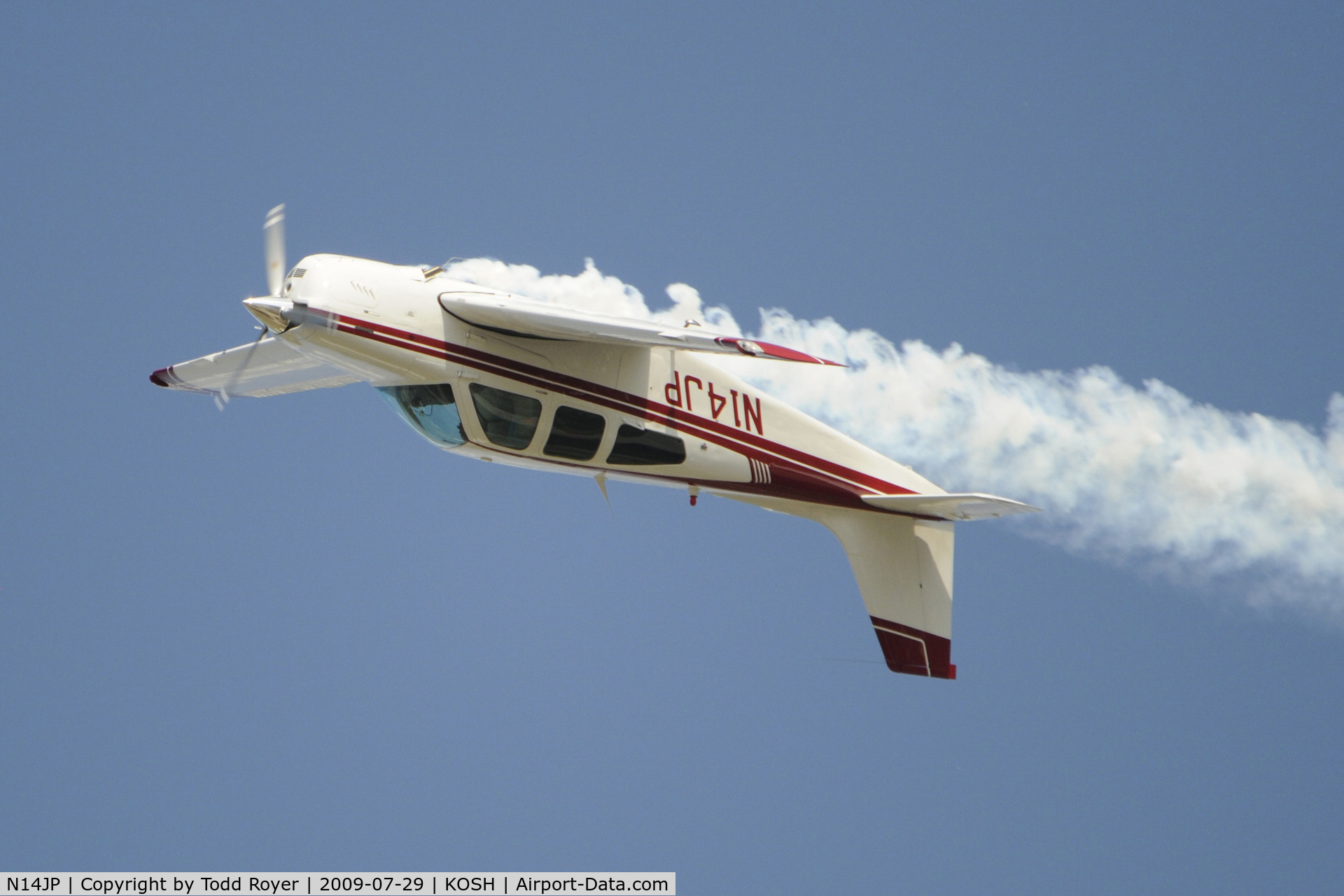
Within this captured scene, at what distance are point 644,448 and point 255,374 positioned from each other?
6.02 meters

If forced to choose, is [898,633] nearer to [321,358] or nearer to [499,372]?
[499,372]

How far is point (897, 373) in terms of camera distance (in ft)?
72.8

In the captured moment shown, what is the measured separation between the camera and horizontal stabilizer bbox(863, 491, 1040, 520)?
17453 mm

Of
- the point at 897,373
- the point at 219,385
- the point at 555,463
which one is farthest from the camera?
the point at 897,373

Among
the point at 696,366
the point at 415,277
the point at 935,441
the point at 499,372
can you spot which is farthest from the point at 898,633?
the point at 415,277

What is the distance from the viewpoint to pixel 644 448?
17609 mm

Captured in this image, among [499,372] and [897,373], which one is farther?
[897,373]

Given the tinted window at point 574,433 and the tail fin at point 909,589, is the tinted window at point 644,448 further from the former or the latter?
the tail fin at point 909,589

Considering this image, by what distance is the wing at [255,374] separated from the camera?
62.5 feet

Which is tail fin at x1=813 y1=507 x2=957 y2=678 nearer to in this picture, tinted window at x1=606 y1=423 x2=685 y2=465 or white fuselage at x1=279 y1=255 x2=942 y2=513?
white fuselage at x1=279 y1=255 x2=942 y2=513

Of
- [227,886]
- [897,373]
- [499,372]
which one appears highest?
[897,373]

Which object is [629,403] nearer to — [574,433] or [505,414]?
[574,433]

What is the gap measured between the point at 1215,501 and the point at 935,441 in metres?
4.88

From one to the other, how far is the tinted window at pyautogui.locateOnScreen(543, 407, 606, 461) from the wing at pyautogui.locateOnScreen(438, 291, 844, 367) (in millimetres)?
945
